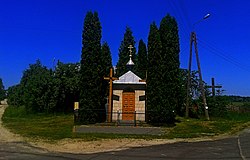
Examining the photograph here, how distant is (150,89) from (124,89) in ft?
8.83

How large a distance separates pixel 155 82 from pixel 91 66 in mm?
4869

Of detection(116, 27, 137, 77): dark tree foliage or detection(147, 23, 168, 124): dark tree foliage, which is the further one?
detection(116, 27, 137, 77): dark tree foliage

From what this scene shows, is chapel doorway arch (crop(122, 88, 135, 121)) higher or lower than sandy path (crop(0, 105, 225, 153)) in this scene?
higher

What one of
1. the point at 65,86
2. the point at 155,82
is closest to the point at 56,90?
the point at 65,86

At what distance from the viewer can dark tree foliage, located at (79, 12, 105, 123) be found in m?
22.9

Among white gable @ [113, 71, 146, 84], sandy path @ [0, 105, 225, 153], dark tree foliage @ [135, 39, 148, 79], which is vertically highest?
dark tree foliage @ [135, 39, 148, 79]

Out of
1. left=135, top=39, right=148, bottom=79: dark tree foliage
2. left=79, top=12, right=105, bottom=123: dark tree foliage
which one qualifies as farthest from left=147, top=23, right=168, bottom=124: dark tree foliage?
left=135, top=39, right=148, bottom=79: dark tree foliage

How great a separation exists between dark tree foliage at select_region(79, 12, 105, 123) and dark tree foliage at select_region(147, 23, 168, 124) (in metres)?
3.59

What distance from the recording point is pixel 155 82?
2220 cm

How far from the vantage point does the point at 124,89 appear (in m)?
24.3

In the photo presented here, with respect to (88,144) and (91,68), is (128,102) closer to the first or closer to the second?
(91,68)

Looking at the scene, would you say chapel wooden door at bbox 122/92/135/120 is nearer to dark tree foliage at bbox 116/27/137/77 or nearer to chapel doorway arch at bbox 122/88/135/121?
chapel doorway arch at bbox 122/88/135/121

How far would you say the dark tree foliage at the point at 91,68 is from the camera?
75.0 feet

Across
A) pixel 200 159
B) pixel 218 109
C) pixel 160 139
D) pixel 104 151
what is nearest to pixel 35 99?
pixel 218 109
